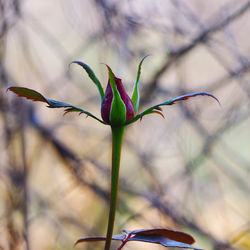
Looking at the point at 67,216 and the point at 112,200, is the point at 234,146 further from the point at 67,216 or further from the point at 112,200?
the point at 112,200

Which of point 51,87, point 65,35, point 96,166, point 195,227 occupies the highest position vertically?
point 65,35

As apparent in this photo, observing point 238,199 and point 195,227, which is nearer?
point 195,227

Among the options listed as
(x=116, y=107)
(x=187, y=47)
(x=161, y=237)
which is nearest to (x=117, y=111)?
(x=116, y=107)

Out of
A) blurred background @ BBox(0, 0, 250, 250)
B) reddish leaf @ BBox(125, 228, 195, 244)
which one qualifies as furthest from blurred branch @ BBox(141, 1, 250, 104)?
reddish leaf @ BBox(125, 228, 195, 244)

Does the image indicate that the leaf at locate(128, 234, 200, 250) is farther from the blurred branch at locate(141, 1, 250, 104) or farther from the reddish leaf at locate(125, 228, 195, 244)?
the blurred branch at locate(141, 1, 250, 104)

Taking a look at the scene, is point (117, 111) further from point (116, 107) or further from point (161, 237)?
point (161, 237)

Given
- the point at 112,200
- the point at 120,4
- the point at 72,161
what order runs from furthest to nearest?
the point at 72,161 → the point at 120,4 → the point at 112,200

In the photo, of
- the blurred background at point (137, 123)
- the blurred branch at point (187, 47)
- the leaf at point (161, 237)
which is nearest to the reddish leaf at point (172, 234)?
the leaf at point (161, 237)

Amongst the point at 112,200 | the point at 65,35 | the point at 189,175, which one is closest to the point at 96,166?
the point at 189,175

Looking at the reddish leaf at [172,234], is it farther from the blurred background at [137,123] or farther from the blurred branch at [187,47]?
the blurred branch at [187,47]
